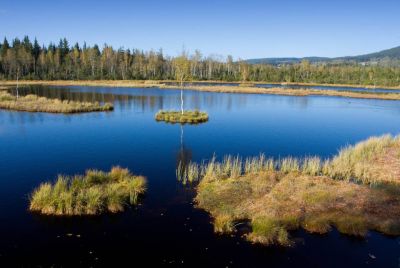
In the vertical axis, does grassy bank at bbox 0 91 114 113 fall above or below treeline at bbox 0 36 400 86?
below

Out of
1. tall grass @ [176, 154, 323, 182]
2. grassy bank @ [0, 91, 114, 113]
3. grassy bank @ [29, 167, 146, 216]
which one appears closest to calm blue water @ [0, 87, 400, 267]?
grassy bank @ [29, 167, 146, 216]

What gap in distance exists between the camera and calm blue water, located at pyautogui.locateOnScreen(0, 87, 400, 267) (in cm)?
1488

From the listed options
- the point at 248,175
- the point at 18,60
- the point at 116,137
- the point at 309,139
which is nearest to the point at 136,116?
the point at 116,137

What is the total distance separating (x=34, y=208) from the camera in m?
18.5

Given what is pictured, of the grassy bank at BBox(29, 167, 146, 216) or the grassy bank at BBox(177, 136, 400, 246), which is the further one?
the grassy bank at BBox(29, 167, 146, 216)

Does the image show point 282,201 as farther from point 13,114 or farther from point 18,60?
point 18,60

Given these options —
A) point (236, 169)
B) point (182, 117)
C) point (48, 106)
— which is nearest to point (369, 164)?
point (236, 169)

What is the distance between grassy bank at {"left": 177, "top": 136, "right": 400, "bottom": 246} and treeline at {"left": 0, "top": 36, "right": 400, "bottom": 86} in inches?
4182

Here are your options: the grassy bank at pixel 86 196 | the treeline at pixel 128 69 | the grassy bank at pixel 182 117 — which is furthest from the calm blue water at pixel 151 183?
the treeline at pixel 128 69

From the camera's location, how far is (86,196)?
750 inches

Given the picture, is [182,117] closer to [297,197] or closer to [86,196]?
[297,197]

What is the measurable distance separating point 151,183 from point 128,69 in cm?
14927

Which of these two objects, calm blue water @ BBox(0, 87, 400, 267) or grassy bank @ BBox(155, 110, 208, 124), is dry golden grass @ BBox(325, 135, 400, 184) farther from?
grassy bank @ BBox(155, 110, 208, 124)

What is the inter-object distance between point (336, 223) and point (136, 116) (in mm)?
40832
